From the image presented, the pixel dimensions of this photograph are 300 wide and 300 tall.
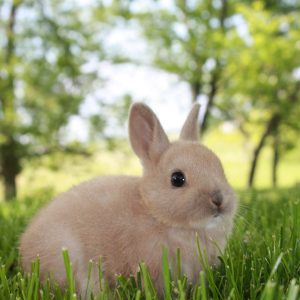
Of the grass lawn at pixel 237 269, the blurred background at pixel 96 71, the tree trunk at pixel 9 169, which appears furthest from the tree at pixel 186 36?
the grass lawn at pixel 237 269

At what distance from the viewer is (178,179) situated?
8.06 ft

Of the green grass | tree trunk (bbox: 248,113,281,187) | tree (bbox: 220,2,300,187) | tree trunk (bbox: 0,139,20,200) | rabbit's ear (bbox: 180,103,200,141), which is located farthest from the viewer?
tree trunk (bbox: 248,113,281,187)

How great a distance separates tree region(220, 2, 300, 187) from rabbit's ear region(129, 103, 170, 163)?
35.1 feet

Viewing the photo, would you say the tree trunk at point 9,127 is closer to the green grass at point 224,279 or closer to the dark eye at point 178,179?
the green grass at point 224,279

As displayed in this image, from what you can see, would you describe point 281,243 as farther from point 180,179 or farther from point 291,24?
point 291,24

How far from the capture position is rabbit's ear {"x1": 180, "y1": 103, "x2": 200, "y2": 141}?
303 centimetres

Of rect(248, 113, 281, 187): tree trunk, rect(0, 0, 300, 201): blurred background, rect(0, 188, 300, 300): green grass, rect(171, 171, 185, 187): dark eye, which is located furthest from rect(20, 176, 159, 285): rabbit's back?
rect(248, 113, 281, 187): tree trunk

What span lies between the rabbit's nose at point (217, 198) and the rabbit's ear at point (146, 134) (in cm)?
50

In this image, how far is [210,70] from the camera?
1631cm

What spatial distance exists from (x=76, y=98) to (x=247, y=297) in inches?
404

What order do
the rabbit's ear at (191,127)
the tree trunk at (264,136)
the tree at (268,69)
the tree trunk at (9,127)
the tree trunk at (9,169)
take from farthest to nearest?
1. the tree trunk at (264,136)
2. the tree at (268,69)
3. the tree trunk at (9,169)
4. the tree trunk at (9,127)
5. the rabbit's ear at (191,127)

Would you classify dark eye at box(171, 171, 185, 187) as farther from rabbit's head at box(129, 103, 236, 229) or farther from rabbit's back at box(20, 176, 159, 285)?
rabbit's back at box(20, 176, 159, 285)

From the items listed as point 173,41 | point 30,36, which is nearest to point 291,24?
point 173,41

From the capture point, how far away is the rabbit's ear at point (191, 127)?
3.03 m
